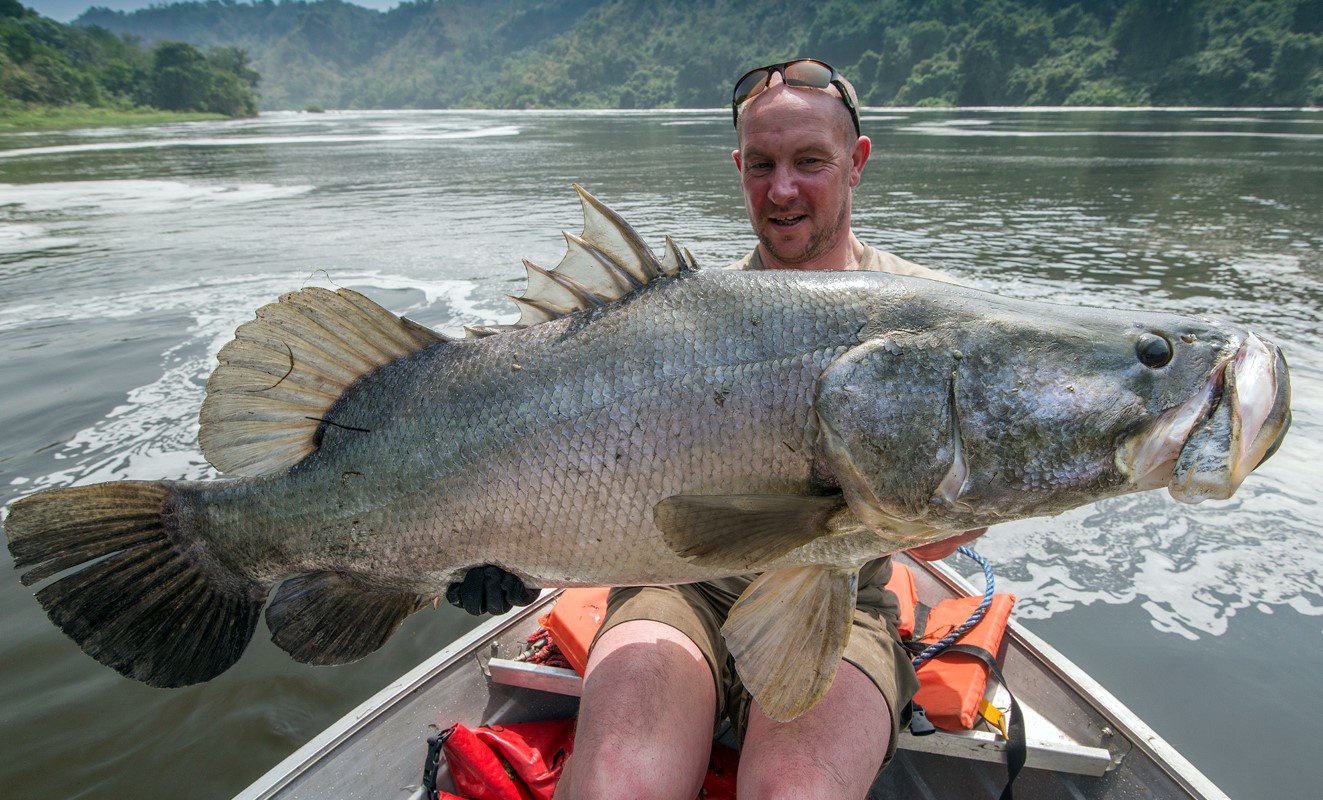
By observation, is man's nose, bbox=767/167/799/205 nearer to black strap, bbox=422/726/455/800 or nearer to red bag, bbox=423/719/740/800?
red bag, bbox=423/719/740/800

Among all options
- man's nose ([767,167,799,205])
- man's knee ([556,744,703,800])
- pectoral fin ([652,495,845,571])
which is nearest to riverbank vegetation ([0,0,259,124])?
man's nose ([767,167,799,205])

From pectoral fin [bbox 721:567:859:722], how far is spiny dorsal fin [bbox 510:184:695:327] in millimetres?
952

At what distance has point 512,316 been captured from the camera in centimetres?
935

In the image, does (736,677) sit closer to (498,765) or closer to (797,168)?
(498,765)

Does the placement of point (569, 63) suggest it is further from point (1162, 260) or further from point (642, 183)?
point (1162, 260)

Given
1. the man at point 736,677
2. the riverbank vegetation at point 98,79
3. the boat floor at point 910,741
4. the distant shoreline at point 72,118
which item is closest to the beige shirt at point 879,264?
the man at point 736,677

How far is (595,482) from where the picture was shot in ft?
6.64

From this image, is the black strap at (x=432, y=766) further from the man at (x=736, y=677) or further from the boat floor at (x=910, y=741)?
the man at (x=736, y=677)

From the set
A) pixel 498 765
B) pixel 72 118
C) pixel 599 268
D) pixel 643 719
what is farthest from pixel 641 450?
pixel 72 118

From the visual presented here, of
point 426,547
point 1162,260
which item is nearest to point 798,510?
point 426,547

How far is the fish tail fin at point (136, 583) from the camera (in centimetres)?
212

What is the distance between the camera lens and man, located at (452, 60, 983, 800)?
7.33ft

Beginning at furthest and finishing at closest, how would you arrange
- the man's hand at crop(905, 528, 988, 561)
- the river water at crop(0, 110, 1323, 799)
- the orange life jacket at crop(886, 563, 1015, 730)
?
the river water at crop(0, 110, 1323, 799) → the orange life jacket at crop(886, 563, 1015, 730) → the man's hand at crop(905, 528, 988, 561)

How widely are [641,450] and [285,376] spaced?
115 cm
